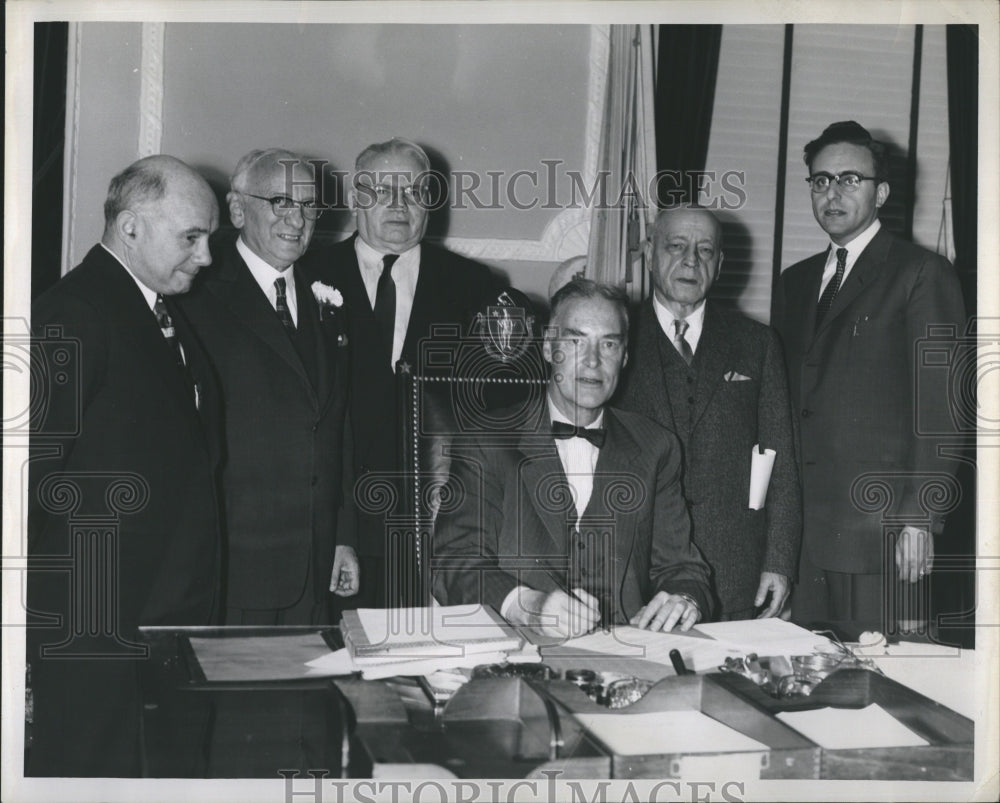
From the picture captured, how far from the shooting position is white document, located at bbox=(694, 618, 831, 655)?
108 inches

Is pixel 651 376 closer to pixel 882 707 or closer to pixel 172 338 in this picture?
pixel 882 707

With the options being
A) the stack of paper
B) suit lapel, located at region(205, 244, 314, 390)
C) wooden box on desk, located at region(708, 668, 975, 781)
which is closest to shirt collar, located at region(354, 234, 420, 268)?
suit lapel, located at region(205, 244, 314, 390)

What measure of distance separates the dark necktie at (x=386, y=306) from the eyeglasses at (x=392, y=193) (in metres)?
0.18

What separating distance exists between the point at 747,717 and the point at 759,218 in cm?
170

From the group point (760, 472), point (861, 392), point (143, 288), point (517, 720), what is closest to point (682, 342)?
point (760, 472)

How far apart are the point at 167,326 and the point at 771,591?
81.5 inches

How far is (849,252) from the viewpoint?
351 centimetres

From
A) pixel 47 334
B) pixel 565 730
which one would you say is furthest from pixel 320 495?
pixel 565 730

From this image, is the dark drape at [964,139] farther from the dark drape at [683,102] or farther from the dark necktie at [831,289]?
the dark drape at [683,102]

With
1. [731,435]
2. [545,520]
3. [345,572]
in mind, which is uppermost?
[731,435]

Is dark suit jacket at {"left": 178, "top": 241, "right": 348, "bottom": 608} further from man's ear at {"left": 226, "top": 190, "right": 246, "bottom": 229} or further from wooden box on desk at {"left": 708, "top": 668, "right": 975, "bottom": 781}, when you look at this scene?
wooden box on desk at {"left": 708, "top": 668, "right": 975, "bottom": 781}

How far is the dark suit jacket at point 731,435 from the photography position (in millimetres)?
3416

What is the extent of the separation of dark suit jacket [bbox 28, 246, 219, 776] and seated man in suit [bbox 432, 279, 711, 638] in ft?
2.52

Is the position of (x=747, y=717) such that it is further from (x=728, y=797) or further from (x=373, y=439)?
(x=373, y=439)
